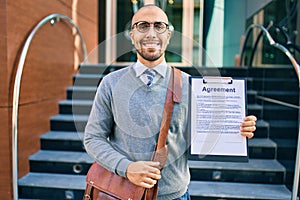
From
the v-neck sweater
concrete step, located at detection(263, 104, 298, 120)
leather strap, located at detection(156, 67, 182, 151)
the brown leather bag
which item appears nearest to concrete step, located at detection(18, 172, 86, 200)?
the brown leather bag

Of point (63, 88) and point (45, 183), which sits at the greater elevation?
point (63, 88)

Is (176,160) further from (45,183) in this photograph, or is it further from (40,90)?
(40,90)

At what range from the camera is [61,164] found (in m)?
2.71

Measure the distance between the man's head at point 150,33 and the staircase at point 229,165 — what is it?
117 cm

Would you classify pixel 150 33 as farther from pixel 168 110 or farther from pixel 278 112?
pixel 278 112

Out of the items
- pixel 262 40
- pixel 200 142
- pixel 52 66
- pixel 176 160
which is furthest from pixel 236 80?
pixel 262 40

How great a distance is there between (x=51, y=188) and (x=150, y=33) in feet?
6.27

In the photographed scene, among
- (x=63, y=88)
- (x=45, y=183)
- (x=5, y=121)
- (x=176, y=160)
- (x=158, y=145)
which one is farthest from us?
(x=63, y=88)

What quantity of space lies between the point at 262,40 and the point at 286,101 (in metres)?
1.12

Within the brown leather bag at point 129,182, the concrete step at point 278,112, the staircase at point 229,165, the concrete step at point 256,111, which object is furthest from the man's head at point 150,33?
the concrete step at point 256,111

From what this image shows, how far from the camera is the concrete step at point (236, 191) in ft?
7.73

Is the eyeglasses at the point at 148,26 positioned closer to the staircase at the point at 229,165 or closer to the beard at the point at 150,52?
the beard at the point at 150,52

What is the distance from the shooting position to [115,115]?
1066 mm

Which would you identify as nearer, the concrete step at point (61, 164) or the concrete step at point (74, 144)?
the concrete step at point (61, 164)
